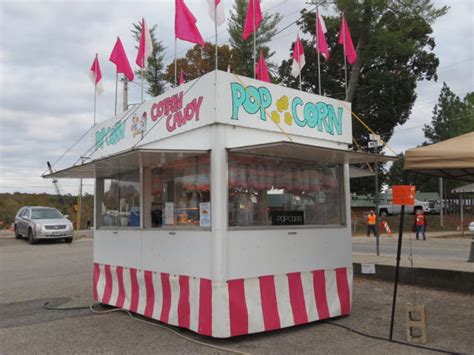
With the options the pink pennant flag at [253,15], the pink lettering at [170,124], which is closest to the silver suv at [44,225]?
the pink lettering at [170,124]

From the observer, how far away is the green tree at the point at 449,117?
56531 millimetres

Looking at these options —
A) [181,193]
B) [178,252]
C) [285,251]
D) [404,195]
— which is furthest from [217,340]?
[404,195]

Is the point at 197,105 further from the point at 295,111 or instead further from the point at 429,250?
the point at 429,250

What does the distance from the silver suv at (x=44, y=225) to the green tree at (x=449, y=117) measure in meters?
46.6

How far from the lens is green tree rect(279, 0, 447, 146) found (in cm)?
3200

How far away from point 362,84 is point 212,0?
30.6 m

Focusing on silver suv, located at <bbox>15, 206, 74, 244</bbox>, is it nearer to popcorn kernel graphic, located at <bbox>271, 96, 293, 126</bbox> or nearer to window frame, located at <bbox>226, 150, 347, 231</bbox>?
window frame, located at <bbox>226, 150, 347, 231</bbox>

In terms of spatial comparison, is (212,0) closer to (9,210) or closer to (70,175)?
(70,175)

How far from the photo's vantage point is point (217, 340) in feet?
20.1

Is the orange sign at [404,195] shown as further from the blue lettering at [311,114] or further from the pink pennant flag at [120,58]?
the pink pennant flag at [120,58]

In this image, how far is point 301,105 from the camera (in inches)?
290

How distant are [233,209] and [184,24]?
128 inches

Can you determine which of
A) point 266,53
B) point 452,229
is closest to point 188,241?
point 266,53

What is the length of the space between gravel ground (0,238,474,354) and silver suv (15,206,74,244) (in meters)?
11.9
